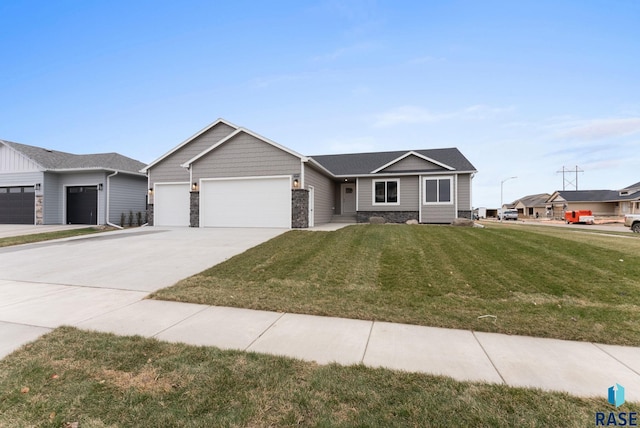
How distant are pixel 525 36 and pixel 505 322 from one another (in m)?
13.0

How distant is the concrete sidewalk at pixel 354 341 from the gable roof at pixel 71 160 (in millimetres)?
16444

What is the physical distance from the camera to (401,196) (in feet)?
57.9

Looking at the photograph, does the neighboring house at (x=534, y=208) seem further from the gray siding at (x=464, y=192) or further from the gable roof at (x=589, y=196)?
the gray siding at (x=464, y=192)

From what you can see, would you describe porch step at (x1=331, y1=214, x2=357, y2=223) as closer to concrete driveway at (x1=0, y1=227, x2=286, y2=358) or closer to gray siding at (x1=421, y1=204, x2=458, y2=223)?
gray siding at (x1=421, y1=204, x2=458, y2=223)

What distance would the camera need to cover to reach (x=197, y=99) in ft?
55.7

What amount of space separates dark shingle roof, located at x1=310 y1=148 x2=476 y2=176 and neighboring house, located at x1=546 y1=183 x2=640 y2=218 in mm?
38013

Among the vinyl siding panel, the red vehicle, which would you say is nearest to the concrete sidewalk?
the vinyl siding panel

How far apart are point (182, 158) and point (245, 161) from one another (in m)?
5.67

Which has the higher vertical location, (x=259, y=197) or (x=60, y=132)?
(x=60, y=132)

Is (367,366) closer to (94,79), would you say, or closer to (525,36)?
(525,36)

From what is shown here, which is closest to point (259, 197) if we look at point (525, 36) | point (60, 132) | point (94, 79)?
point (94, 79)

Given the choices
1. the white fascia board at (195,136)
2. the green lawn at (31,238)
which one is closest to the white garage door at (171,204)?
the white fascia board at (195,136)

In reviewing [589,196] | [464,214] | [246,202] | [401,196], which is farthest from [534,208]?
[246,202]

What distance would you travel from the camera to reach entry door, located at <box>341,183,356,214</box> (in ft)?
66.4
